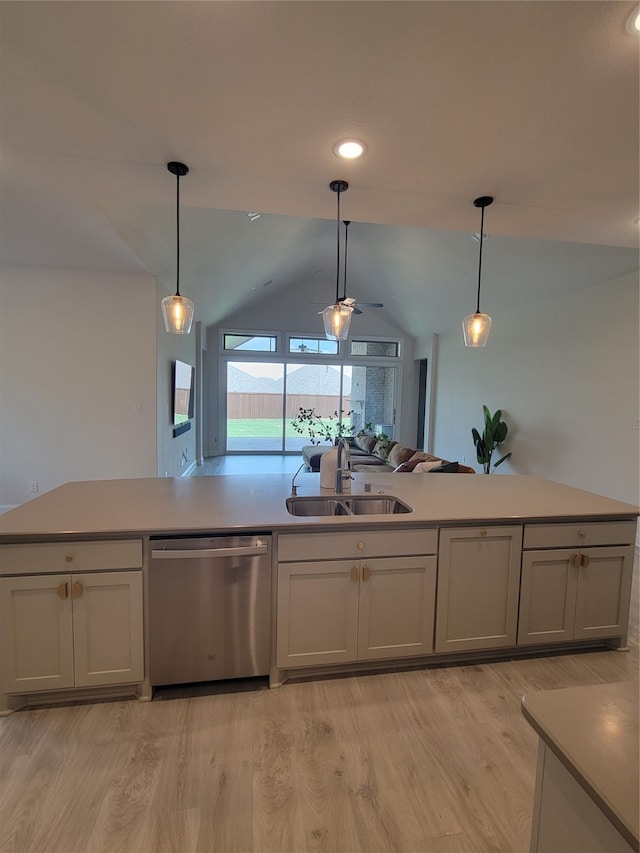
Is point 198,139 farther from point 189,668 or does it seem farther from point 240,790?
point 240,790

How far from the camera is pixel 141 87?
5.12ft

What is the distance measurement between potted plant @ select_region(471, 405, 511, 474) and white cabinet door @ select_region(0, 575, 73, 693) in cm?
559

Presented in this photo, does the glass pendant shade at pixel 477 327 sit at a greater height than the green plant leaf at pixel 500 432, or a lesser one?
greater

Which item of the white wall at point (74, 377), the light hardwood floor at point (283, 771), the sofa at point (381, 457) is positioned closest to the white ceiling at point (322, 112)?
the white wall at point (74, 377)

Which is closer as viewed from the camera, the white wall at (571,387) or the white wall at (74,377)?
the white wall at (571,387)

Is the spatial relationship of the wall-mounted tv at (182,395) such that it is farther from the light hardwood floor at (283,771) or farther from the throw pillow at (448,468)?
the light hardwood floor at (283,771)

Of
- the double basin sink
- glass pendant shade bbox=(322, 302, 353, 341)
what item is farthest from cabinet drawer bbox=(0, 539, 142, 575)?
glass pendant shade bbox=(322, 302, 353, 341)

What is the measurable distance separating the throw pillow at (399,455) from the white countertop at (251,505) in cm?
248

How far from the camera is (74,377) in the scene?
4.41 m

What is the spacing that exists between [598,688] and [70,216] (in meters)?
3.87

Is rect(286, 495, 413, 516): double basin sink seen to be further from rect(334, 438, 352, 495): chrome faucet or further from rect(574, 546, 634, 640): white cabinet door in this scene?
rect(574, 546, 634, 640): white cabinet door

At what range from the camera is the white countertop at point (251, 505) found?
1791 millimetres

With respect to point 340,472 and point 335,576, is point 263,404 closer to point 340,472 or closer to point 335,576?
point 340,472

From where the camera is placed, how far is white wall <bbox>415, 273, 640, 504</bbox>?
4.04 meters
